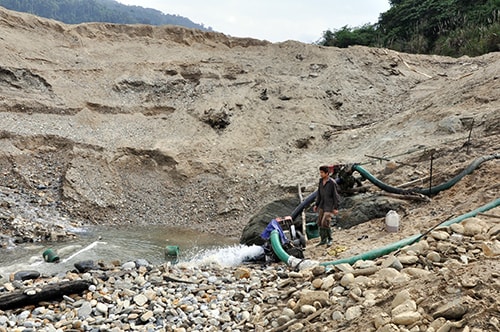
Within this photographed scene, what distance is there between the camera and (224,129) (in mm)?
14984

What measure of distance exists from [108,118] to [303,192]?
25.6 feet

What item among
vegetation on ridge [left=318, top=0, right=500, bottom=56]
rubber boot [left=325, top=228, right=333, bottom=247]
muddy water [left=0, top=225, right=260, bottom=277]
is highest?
vegetation on ridge [left=318, top=0, right=500, bottom=56]

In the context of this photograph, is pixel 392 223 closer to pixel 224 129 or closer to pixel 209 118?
pixel 224 129

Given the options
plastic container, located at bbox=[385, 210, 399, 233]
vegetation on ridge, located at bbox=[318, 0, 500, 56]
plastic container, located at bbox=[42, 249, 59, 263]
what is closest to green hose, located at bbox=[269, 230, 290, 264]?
plastic container, located at bbox=[385, 210, 399, 233]

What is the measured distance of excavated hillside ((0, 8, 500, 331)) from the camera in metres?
8.38

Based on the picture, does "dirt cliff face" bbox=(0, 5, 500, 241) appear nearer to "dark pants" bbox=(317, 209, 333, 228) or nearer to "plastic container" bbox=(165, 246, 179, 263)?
"dark pants" bbox=(317, 209, 333, 228)

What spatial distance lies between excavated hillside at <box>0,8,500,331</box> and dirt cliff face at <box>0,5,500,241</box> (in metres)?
0.06

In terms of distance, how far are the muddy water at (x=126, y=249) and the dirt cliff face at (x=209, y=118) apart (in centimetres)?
87

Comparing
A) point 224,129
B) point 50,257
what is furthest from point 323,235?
point 224,129

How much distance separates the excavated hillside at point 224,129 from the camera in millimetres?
8375

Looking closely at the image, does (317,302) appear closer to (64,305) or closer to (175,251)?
(64,305)

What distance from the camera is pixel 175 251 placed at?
8156 millimetres

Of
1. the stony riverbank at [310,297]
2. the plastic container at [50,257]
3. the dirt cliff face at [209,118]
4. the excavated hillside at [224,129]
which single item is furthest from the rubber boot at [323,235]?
the plastic container at [50,257]

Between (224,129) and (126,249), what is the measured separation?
23.1 feet
